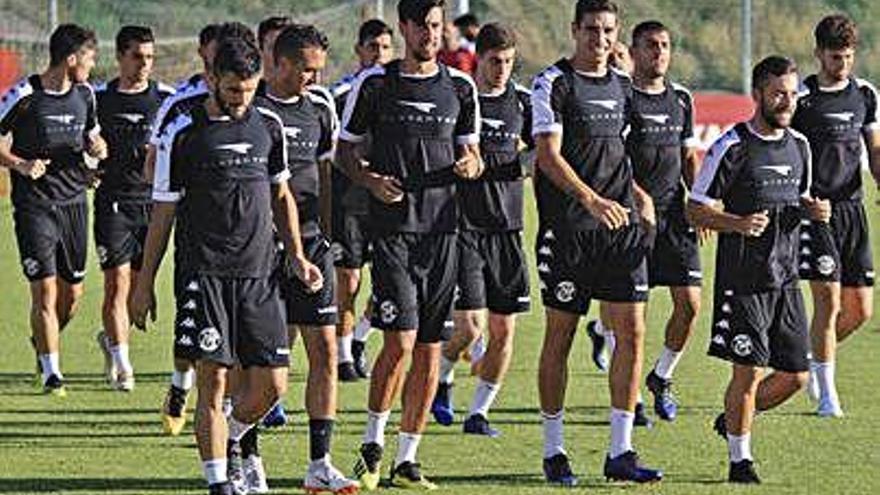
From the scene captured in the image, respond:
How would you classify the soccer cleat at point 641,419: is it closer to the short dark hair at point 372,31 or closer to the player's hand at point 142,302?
the short dark hair at point 372,31

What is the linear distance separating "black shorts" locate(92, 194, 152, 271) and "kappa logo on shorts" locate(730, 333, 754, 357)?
5.32 meters

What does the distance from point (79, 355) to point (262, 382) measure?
24.4 ft

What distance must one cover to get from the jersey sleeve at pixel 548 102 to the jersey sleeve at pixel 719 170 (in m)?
0.79

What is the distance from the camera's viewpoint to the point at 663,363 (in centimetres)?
1542

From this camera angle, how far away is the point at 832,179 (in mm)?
15422

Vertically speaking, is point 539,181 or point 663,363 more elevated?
point 539,181

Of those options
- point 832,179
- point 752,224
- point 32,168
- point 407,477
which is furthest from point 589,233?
point 32,168

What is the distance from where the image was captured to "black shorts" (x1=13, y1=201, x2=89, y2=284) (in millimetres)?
16484

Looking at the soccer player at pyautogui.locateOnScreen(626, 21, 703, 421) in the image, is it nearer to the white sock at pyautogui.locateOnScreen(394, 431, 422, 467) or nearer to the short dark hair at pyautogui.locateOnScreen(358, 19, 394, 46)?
the short dark hair at pyautogui.locateOnScreen(358, 19, 394, 46)

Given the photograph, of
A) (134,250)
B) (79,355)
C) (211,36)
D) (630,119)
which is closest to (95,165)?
(134,250)

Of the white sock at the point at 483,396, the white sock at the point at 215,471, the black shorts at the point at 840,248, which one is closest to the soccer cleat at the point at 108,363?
the white sock at the point at 483,396

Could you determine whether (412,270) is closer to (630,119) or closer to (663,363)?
(630,119)

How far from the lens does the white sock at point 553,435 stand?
12664mm

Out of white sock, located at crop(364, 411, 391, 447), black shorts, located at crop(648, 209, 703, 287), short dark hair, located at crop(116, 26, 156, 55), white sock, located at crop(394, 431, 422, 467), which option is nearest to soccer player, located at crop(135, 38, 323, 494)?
white sock, located at crop(364, 411, 391, 447)
